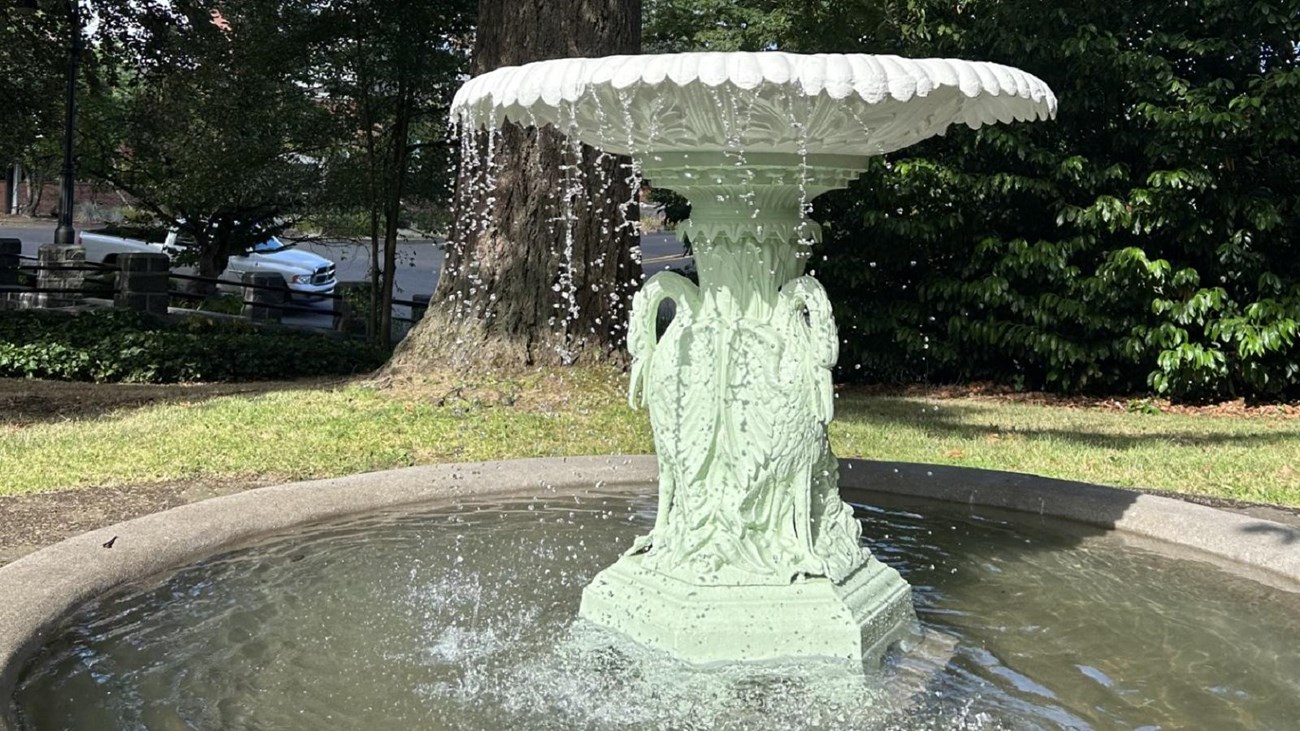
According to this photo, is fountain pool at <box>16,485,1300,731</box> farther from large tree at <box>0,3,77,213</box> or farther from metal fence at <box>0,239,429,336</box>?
large tree at <box>0,3,77,213</box>

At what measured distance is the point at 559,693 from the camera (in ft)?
12.0

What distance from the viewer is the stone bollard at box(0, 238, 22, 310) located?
54.3 ft

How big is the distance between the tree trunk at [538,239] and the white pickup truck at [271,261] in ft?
41.3

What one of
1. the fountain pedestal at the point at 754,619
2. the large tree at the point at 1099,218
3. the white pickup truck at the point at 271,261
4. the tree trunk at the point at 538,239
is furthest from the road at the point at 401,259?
the fountain pedestal at the point at 754,619

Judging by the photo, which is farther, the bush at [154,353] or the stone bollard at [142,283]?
the stone bollard at [142,283]

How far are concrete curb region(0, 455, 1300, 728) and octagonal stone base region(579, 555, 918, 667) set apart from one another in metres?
1.90

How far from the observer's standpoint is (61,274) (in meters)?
16.8

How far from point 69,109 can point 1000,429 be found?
44.9 ft

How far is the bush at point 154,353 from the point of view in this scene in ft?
40.0

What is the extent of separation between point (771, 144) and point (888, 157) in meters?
9.15

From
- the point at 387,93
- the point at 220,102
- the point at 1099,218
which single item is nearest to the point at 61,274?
the point at 220,102

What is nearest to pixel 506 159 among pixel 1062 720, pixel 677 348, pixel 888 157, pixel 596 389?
pixel 596 389

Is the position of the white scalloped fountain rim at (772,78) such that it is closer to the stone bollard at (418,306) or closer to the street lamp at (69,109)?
the street lamp at (69,109)

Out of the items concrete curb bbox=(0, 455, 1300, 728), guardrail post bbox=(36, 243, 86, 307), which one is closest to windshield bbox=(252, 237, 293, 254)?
guardrail post bbox=(36, 243, 86, 307)
